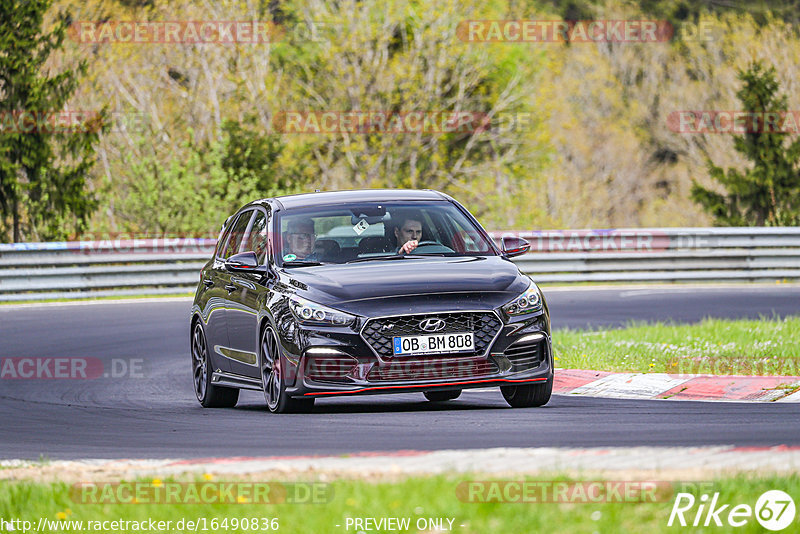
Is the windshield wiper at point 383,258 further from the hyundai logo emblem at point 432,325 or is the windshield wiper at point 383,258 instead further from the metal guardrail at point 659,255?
the metal guardrail at point 659,255

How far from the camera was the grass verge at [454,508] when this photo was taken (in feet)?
19.6

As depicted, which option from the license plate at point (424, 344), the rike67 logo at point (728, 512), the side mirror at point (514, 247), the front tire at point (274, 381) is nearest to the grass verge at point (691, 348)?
the side mirror at point (514, 247)

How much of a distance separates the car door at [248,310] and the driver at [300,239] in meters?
0.24

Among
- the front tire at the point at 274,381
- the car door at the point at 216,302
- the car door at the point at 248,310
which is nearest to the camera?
the front tire at the point at 274,381

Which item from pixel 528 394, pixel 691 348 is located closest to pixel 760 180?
pixel 691 348

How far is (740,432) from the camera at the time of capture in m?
9.16

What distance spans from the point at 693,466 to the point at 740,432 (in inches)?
82.1

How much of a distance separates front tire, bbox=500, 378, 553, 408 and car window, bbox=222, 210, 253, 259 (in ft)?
9.61

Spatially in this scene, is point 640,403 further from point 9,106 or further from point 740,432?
point 9,106

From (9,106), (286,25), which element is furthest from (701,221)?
(9,106)

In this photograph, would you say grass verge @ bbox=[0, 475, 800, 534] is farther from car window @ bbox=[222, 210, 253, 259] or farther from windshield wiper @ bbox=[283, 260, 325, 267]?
car window @ bbox=[222, 210, 253, 259]

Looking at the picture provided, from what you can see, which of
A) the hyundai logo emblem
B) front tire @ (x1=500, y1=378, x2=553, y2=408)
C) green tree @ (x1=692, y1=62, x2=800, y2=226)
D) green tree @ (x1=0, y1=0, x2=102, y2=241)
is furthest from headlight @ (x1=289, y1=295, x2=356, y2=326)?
green tree @ (x1=692, y1=62, x2=800, y2=226)

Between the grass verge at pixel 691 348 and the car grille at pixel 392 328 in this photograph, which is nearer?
the car grille at pixel 392 328

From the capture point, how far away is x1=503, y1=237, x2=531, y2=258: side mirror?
457 inches
